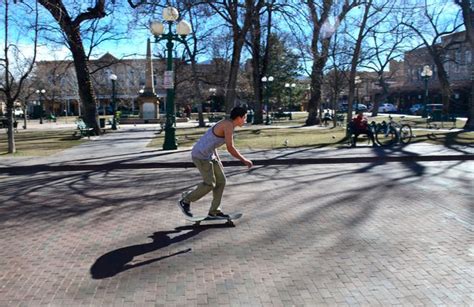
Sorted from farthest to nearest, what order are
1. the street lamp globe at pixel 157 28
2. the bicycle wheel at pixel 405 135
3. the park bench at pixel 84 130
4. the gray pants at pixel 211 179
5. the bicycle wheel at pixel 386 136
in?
the park bench at pixel 84 130, the bicycle wheel at pixel 405 135, the bicycle wheel at pixel 386 136, the street lamp globe at pixel 157 28, the gray pants at pixel 211 179

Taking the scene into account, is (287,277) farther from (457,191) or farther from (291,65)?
(291,65)

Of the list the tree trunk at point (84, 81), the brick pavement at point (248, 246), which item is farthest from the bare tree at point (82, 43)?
the brick pavement at point (248, 246)

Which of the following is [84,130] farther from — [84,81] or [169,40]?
[169,40]

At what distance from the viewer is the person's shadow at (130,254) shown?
4770mm

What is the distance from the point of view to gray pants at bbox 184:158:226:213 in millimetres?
6312

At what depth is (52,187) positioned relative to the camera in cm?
1011

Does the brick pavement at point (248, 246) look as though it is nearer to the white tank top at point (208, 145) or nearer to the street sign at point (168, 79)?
the white tank top at point (208, 145)

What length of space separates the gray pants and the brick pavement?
0.47m

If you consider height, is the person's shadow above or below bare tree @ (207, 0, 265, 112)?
below

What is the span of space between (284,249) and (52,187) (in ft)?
21.5

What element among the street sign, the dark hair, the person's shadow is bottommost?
the person's shadow

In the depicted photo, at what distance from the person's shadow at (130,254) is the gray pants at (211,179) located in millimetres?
421

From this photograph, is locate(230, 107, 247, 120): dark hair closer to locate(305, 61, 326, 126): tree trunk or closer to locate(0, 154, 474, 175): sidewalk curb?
locate(0, 154, 474, 175): sidewalk curb

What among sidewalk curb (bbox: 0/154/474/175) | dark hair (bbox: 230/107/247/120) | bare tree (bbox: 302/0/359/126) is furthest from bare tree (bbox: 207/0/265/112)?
dark hair (bbox: 230/107/247/120)
